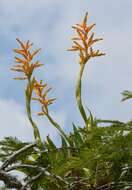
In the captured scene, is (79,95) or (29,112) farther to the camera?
(29,112)

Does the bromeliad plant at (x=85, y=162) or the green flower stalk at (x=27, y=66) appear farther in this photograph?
the green flower stalk at (x=27, y=66)

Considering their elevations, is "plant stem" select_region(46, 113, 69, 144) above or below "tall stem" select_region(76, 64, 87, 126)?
below

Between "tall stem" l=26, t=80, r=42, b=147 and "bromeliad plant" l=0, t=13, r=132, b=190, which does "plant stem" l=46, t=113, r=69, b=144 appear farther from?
A: "bromeliad plant" l=0, t=13, r=132, b=190

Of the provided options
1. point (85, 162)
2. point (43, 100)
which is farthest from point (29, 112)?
point (85, 162)

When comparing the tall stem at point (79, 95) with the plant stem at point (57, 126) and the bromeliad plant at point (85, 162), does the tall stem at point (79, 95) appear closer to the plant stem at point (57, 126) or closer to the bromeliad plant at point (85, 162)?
the plant stem at point (57, 126)

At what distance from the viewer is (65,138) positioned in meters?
3.47

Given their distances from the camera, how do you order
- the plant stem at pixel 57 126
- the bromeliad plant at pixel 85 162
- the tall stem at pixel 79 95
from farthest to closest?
the tall stem at pixel 79 95 < the plant stem at pixel 57 126 < the bromeliad plant at pixel 85 162

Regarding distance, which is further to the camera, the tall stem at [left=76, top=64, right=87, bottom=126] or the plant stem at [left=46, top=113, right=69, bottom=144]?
the tall stem at [left=76, top=64, right=87, bottom=126]

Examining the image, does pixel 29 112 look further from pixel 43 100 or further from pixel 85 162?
pixel 85 162

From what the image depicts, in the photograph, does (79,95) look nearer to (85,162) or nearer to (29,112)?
(29,112)

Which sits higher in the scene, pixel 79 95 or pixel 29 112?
pixel 79 95

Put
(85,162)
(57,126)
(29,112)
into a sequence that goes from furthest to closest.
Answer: (29,112) < (57,126) < (85,162)

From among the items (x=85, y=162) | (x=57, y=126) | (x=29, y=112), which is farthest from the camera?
→ (x=29, y=112)

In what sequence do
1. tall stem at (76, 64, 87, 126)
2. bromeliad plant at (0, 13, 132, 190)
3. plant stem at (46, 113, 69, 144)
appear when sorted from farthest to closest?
tall stem at (76, 64, 87, 126), plant stem at (46, 113, 69, 144), bromeliad plant at (0, 13, 132, 190)
